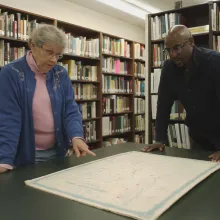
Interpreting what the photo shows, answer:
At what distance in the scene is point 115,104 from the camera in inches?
178

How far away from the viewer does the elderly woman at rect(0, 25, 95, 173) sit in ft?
3.85

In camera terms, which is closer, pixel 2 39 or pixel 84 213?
pixel 84 213

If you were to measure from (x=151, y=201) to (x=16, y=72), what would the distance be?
2.86ft

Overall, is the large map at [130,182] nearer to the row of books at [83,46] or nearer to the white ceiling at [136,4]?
the row of books at [83,46]

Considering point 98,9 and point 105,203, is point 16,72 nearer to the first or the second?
point 105,203

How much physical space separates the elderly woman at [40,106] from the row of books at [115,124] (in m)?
2.88

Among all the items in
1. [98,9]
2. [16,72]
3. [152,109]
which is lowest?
[152,109]

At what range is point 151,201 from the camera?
0.70 metres

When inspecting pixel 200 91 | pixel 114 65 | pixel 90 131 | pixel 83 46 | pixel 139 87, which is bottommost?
pixel 90 131

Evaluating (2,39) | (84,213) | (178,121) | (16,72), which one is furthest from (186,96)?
(2,39)

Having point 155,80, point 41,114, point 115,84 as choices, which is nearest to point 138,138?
point 115,84

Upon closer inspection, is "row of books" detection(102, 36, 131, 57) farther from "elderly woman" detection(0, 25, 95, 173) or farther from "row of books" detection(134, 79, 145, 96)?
"elderly woman" detection(0, 25, 95, 173)

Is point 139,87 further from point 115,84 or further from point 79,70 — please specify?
point 79,70

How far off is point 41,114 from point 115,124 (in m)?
3.28
